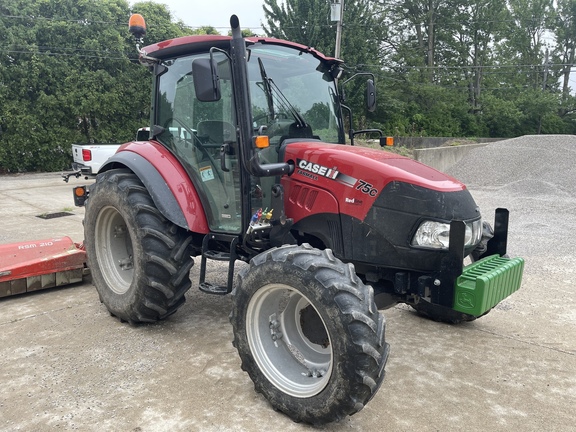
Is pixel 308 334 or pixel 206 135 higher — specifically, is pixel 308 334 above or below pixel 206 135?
below

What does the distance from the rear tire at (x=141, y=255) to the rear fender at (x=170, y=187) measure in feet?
0.38

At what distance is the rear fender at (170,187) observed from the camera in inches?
145

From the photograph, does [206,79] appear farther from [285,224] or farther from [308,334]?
[308,334]

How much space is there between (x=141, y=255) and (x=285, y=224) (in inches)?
44.4

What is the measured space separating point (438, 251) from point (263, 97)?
162 centimetres

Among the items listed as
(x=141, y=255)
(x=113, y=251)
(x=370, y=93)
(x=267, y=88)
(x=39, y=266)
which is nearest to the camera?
(x=267, y=88)

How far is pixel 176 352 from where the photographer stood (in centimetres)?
355

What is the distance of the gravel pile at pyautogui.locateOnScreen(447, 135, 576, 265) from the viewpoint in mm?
7609

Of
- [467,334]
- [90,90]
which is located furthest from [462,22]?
[467,334]

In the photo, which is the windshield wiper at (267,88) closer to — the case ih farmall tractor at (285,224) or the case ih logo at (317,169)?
the case ih farmall tractor at (285,224)

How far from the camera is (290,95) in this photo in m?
3.65

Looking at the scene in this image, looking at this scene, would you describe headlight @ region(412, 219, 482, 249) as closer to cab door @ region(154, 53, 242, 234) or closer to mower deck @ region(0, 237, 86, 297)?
cab door @ region(154, 53, 242, 234)

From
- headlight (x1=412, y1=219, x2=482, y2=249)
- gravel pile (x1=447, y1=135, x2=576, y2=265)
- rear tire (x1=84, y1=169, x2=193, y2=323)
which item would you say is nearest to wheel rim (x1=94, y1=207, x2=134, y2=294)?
rear tire (x1=84, y1=169, x2=193, y2=323)

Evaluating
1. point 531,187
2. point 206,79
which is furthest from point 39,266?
point 531,187
